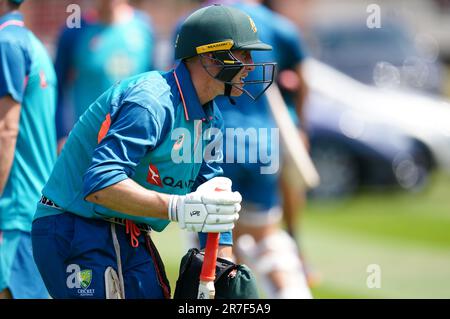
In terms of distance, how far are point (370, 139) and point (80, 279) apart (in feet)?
34.4

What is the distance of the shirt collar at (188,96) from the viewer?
5.06 m

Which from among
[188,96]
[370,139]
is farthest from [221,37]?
[370,139]

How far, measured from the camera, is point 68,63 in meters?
9.10

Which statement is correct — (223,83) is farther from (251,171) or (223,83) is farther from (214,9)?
(251,171)

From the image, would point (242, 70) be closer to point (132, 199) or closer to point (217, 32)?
point (217, 32)

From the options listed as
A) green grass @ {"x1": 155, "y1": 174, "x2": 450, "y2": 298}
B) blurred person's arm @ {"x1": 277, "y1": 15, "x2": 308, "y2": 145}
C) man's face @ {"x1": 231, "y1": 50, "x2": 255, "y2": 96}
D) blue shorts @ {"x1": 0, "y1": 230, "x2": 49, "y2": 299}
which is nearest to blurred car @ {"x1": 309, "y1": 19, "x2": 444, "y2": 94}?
green grass @ {"x1": 155, "y1": 174, "x2": 450, "y2": 298}

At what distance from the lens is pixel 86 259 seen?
502cm

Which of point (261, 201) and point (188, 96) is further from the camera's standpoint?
point (261, 201)

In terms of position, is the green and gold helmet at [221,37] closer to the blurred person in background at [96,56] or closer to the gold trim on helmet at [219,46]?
the gold trim on helmet at [219,46]

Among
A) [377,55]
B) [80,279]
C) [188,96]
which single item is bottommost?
[377,55]

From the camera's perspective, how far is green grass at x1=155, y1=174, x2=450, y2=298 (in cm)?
985

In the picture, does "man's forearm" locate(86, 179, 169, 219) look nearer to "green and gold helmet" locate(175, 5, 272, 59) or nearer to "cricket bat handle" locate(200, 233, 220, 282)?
"cricket bat handle" locate(200, 233, 220, 282)

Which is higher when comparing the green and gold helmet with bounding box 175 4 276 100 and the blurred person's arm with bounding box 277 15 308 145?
the green and gold helmet with bounding box 175 4 276 100

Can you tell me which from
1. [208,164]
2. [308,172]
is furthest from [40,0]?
[208,164]
